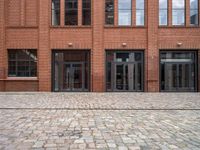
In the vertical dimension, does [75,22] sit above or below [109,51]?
above

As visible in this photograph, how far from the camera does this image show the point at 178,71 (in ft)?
79.9

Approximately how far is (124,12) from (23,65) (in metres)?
9.77

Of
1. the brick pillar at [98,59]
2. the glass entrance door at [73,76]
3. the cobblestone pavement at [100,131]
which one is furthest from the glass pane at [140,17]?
the cobblestone pavement at [100,131]

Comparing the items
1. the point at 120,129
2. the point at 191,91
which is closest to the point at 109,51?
the point at 191,91

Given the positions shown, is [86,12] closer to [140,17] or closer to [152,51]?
[140,17]

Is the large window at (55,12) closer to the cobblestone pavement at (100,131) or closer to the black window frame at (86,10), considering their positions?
the black window frame at (86,10)

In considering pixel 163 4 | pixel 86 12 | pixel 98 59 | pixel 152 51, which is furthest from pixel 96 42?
pixel 163 4

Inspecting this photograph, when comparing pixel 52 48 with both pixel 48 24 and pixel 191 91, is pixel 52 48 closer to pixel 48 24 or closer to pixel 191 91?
pixel 48 24

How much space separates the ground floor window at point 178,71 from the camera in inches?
958

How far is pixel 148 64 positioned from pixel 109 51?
3.49m

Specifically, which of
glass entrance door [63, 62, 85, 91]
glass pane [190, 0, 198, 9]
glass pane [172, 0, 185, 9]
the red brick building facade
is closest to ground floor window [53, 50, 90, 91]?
glass entrance door [63, 62, 85, 91]

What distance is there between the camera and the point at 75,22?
80.2ft

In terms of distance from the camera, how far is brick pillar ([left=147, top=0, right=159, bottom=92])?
2392cm

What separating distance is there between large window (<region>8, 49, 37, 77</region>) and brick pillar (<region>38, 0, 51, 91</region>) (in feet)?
2.09
